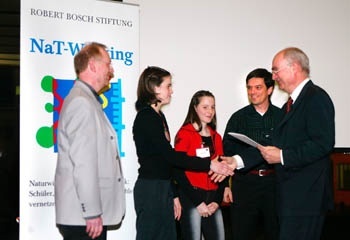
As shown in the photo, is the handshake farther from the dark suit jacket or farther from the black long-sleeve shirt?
the dark suit jacket

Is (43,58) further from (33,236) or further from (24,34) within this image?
(33,236)

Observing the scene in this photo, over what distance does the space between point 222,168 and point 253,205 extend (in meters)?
0.41

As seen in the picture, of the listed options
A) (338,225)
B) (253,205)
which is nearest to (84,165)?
(253,205)

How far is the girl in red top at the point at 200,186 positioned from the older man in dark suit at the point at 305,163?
0.71 metres

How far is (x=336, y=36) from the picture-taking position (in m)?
4.60

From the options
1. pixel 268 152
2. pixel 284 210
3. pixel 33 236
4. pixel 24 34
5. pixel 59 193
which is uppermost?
pixel 24 34

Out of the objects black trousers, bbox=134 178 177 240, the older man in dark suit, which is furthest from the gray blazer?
the older man in dark suit

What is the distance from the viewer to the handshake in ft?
10.4

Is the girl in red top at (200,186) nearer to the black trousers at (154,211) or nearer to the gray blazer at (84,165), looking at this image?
the black trousers at (154,211)

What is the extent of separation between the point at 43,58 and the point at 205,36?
64.1 inches

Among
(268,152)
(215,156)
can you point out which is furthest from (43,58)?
(268,152)

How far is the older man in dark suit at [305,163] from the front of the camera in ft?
8.34

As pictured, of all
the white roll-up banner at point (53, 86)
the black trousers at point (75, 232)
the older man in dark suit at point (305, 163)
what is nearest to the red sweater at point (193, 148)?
the white roll-up banner at point (53, 86)

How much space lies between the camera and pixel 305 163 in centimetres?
257
